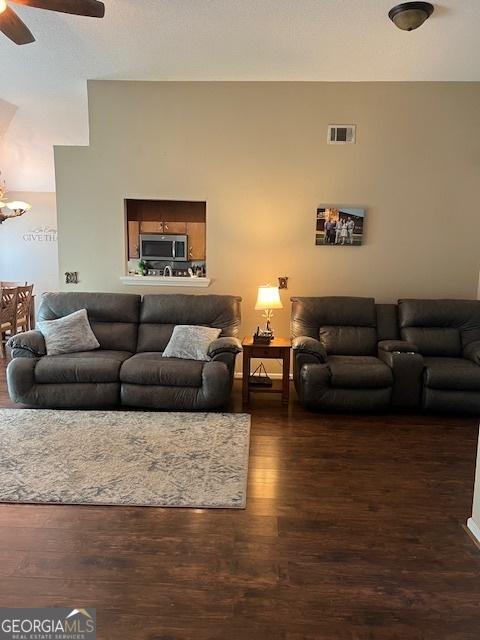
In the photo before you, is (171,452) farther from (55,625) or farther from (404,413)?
(404,413)

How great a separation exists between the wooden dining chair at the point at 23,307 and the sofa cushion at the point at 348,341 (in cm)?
425

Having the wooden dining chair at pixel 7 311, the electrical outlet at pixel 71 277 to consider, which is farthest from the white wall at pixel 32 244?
the electrical outlet at pixel 71 277

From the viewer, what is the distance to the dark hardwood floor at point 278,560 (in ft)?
5.38

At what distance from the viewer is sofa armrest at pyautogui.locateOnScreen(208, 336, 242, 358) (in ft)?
12.2

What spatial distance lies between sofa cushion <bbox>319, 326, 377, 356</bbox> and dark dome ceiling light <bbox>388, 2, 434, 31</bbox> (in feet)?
8.27

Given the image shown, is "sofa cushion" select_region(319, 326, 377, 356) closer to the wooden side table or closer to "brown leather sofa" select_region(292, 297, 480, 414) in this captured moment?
"brown leather sofa" select_region(292, 297, 480, 414)

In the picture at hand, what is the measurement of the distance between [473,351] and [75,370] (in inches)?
143

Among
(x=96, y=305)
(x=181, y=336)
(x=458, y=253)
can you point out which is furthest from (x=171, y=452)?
(x=458, y=253)

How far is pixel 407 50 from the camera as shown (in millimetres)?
3543

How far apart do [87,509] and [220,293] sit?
2.79 meters

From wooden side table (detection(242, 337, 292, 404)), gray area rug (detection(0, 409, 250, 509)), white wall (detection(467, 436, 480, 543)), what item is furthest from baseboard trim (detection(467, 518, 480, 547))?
wooden side table (detection(242, 337, 292, 404))

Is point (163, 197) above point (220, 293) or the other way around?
above

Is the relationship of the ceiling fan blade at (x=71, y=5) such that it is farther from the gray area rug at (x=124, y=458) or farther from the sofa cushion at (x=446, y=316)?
the sofa cushion at (x=446, y=316)

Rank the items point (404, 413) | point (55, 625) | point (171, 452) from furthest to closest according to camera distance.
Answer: point (404, 413) < point (171, 452) < point (55, 625)
